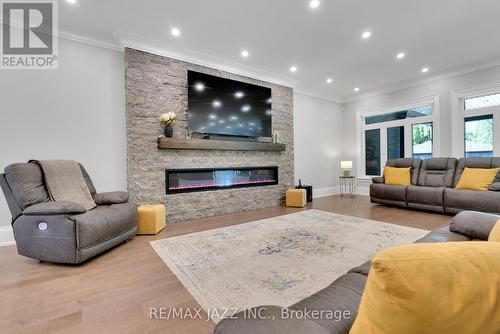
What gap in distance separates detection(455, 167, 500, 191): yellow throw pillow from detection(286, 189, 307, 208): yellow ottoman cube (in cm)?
270

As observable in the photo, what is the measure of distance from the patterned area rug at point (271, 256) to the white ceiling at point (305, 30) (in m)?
2.82

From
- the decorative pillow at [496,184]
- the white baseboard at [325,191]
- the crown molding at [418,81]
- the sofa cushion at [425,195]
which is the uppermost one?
the crown molding at [418,81]

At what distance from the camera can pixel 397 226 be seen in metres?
3.32

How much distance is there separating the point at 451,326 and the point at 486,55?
594 centimetres

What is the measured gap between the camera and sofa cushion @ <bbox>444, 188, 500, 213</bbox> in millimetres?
3547

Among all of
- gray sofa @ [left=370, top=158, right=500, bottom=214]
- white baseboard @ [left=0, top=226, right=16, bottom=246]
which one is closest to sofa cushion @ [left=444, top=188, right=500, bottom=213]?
gray sofa @ [left=370, top=158, right=500, bottom=214]

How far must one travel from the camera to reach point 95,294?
1.75 meters

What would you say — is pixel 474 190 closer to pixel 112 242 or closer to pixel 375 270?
pixel 375 270

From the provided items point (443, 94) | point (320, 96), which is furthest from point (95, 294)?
point (443, 94)

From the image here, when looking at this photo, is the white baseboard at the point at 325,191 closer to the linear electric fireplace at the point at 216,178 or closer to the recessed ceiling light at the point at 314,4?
the linear electric fireplace at the point at 216,178

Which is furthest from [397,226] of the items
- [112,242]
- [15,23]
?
[15,23]

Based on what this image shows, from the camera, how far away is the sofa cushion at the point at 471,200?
355 centimetres

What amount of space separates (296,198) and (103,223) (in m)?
3.53

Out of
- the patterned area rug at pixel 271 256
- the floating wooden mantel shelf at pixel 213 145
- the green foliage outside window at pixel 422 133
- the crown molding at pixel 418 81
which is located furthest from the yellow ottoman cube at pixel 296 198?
the crown molding at pixel 418 81
